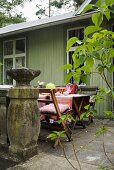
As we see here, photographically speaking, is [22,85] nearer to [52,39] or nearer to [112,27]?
[112,27]

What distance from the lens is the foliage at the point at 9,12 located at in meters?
23.6

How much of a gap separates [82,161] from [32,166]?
63 centimetres

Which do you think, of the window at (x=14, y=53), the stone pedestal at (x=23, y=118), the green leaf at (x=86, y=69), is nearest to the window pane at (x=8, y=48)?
the window at (x=14, y=53)

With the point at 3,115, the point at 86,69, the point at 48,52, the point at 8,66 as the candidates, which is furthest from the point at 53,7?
the point at 86,69

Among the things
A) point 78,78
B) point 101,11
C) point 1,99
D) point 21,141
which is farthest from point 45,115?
point 101,11

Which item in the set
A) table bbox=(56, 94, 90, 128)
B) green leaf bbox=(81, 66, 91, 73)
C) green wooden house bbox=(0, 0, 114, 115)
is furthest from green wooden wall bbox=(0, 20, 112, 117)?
green leaf bbox=(81, 66, 91, 73)

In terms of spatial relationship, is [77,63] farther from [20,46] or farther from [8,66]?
[8,66]

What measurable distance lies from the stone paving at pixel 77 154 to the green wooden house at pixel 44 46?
2.70 metres

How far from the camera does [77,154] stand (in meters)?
3.23

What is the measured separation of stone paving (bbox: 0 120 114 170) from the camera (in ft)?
9.02

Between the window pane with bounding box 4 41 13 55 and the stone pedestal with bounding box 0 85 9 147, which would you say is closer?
the stone pedestal with bounding box 0 85 9 147

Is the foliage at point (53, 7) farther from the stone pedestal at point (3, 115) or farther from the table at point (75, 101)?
the stone pedestal at point (3, 115)

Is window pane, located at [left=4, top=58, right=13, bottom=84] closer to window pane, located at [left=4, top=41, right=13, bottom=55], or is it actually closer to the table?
window pane, located at [left=4, top=41, right=13, bottom=55]

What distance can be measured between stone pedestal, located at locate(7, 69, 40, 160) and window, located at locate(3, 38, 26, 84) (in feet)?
19.0
